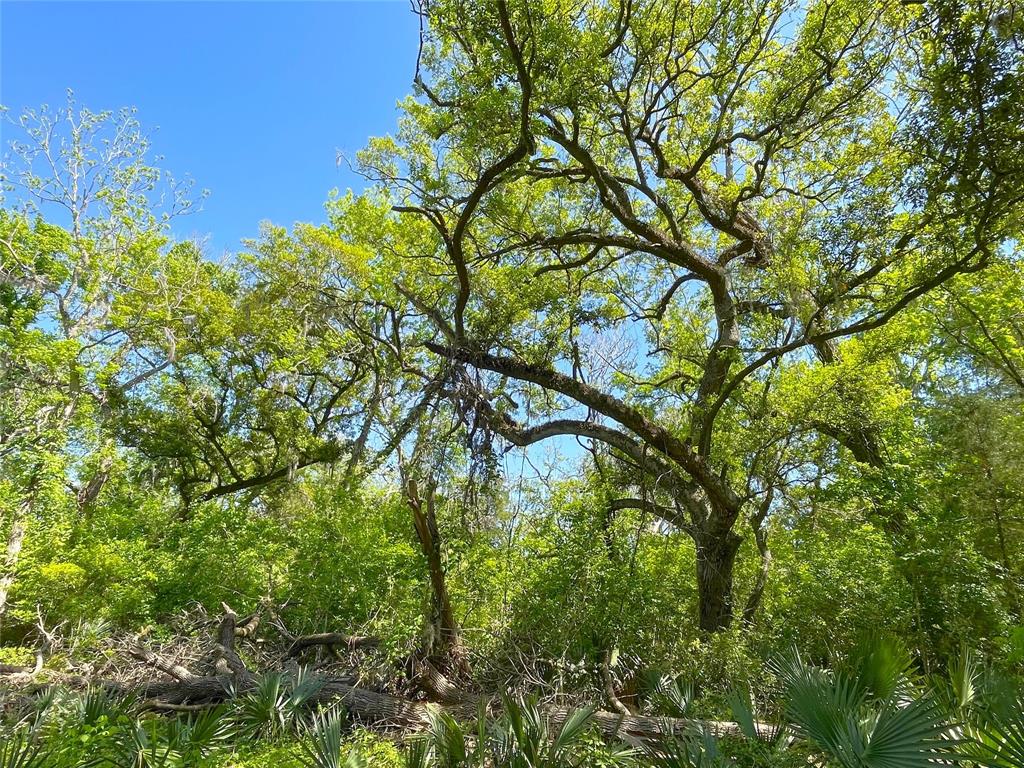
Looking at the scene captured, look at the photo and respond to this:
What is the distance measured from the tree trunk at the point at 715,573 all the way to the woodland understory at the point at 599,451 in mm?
62

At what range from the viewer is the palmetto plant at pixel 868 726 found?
10.2ft

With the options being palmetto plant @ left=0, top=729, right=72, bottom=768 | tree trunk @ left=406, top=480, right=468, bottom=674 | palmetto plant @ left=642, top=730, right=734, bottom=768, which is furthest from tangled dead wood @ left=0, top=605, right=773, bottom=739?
palmetto plant @ left=0, top=729, right=72, bottom=768

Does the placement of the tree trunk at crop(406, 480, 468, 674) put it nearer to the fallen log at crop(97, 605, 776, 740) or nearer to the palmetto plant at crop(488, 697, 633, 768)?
the fallen log at crop(97, 605, 776, 740)

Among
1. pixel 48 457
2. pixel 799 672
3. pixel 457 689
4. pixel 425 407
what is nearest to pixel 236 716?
pixel 457 689

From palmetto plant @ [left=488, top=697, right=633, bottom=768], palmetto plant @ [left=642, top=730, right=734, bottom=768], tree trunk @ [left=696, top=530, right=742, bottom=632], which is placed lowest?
palmetto plant @ [left=488, top=697, right=633, bottom=768]

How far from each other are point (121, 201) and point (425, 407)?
11.5 m

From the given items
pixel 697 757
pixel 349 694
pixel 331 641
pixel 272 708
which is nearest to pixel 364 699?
pixel 349 694

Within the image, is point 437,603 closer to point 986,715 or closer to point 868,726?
point 868,726

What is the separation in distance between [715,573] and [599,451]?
2725 mm

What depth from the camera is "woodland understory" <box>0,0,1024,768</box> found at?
16.1 feet

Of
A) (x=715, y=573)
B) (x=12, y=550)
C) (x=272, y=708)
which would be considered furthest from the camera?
(x=12, y=550)

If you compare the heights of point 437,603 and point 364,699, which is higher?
point 437,603

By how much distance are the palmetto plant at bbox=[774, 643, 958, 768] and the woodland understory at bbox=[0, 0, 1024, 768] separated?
0.07ft

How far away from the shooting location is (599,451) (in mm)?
9648
